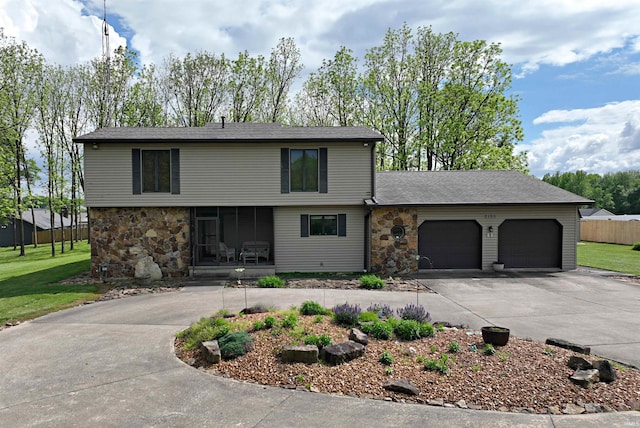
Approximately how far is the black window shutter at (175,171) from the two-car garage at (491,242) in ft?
33.2

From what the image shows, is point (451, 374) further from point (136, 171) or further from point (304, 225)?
point (136, 171)

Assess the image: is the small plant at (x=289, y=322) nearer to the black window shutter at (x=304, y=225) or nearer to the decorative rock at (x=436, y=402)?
the decorative rock at (x=436, y=402)

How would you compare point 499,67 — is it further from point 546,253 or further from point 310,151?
point 310,151

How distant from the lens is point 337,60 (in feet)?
93.4

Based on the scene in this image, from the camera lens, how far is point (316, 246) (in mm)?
15836

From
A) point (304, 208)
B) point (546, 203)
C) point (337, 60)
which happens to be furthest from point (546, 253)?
point (337, 60)

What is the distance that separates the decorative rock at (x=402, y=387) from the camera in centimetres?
495

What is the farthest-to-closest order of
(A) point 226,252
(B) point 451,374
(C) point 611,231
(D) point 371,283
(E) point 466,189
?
(C) point 611,231, (E) point 466,189, (A) point 226,252, (D) point 371,283, (B) point 451,374

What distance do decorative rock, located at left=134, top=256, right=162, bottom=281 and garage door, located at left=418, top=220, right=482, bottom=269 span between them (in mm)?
10673

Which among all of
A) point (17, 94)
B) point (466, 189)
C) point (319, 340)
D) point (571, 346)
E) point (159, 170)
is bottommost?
point (571, 346)

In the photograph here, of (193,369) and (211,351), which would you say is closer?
(193,369)

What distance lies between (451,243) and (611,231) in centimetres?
2430

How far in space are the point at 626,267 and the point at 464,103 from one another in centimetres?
1447

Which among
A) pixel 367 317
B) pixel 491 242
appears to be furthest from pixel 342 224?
pixel 367 317
